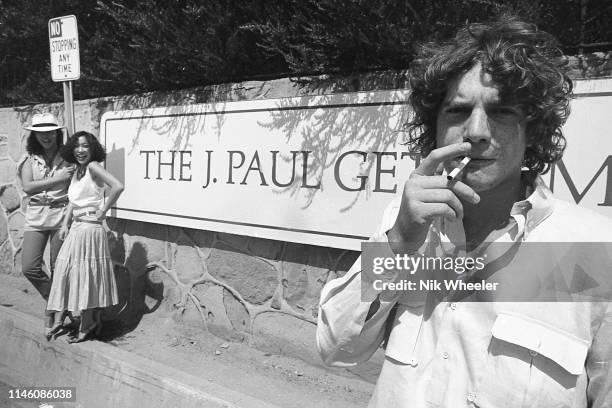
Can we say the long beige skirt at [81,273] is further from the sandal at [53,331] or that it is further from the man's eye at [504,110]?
the man's eye at [504,110]

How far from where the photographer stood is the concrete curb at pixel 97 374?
2816 mm

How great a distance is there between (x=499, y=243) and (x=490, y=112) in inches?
11.7

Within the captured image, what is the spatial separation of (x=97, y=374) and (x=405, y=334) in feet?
9.15

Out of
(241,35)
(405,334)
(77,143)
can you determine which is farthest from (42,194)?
(405,334)

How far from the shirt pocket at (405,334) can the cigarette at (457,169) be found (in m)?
0.32

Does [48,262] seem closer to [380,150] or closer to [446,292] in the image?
[380,150]

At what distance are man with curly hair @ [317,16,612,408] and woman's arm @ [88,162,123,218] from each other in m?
2.65

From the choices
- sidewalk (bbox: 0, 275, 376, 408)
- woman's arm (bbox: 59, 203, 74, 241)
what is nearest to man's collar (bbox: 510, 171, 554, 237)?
sidewalk (bbox: 0, 275, 376, 408)

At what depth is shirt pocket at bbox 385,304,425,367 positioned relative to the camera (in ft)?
3.75

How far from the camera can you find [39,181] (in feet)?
13.1

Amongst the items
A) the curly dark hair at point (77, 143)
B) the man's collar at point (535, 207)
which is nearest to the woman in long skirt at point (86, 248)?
the curly dark hair at point (77, 143)

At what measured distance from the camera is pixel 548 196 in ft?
3.67

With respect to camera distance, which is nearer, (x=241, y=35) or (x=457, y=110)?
(x=457, y=110)

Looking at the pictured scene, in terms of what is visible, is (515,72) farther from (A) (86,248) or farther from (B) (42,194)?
(B) (42,194)
